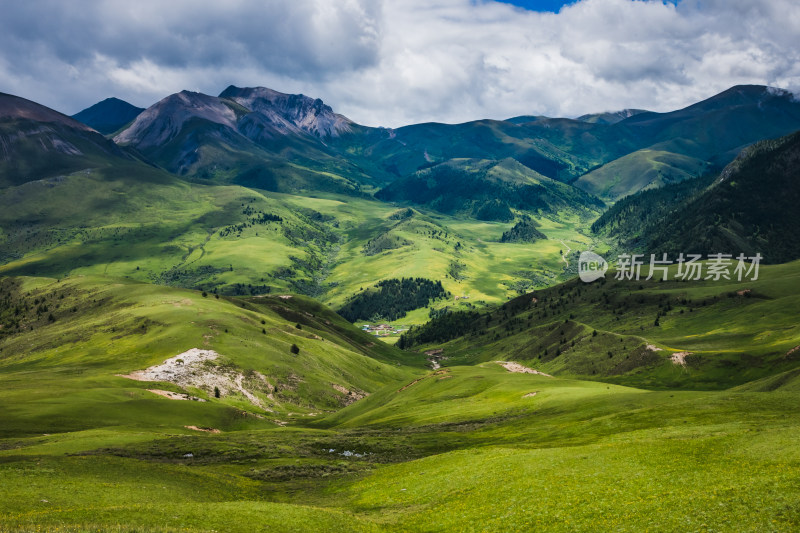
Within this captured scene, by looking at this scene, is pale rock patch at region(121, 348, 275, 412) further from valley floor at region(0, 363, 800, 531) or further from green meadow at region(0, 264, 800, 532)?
valley floor at region(0, 363, 800, 531)

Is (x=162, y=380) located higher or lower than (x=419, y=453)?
lower

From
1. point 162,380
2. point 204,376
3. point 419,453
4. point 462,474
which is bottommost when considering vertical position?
point 162,380

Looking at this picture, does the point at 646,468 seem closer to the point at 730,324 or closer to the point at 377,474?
the point at 377,474

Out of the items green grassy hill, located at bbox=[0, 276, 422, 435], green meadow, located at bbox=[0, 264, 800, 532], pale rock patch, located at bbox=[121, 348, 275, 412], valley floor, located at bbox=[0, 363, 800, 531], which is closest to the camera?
valley floor, located at bbox=[0, 363, 800, 531]

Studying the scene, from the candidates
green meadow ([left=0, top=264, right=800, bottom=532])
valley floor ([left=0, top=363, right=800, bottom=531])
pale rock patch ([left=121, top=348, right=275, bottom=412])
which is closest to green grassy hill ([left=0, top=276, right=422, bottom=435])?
pale rock patch ([left=121, top=348, right=275, bottom=412])

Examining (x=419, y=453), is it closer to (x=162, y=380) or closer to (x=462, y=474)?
(x=462, y=474)

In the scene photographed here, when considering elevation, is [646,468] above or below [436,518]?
above

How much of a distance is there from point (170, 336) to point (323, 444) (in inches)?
4185

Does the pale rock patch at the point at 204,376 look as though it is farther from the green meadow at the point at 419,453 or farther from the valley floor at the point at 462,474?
the valley floor at the point at 462,474

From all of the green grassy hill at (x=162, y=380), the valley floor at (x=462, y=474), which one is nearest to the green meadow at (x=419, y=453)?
the valley floor at (x=462, y=474)

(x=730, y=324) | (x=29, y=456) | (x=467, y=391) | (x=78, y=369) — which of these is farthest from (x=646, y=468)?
(x=730, y=324)

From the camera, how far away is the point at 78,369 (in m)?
152

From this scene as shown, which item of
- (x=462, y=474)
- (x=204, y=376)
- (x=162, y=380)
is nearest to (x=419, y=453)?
(x=462, y=474)

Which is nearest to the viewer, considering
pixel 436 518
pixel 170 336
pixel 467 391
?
pixel 436 518
